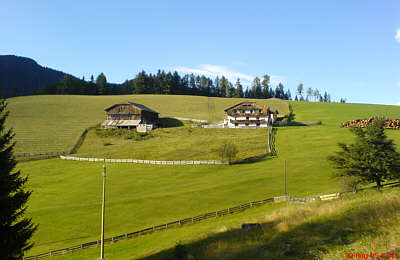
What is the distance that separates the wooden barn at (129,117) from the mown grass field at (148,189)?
114ft

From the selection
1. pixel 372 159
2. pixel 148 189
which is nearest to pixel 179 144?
pixel 148 189

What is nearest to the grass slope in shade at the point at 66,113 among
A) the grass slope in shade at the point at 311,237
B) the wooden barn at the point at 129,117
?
the wooden barn at the point at 129,117

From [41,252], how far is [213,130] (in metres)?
69.9

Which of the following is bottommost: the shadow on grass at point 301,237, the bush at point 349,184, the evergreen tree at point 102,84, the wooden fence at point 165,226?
the wooden fence at point 165,226

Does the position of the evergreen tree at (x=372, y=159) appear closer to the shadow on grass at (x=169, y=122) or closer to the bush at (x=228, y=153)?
the bush at (x=228, y=153)

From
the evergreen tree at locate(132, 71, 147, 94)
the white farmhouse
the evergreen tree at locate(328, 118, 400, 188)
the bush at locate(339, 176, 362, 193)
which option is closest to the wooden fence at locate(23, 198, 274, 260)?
the bush at locate(339, 176, 362, 193)

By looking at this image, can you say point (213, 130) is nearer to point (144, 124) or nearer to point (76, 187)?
point (144, 124)

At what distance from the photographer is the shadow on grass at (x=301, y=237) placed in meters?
15.4

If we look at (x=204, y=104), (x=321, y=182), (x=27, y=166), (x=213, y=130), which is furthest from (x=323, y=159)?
(x=204, y=104)

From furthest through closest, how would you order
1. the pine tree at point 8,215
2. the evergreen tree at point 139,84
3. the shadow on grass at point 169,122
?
the evergreen tree at point 139,84
the shadow on grass at point 169,122
the pine tree at point 8,215

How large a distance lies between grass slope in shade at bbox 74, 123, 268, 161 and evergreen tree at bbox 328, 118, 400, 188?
27.6 meters

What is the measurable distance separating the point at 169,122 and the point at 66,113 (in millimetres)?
42301

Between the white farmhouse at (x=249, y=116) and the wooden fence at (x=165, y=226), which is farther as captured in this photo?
the white farmhouse at (x=249, y=116)

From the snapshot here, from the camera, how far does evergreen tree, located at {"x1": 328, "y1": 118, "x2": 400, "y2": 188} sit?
3653 cm
